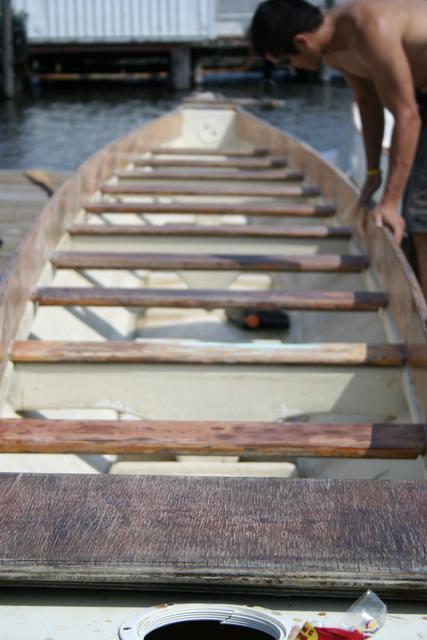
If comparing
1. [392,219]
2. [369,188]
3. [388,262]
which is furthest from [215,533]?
[369,188]

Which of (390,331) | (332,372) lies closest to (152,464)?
(332,372)

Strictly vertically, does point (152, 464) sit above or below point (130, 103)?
above

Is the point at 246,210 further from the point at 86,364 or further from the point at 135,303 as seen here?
the point at 86,364

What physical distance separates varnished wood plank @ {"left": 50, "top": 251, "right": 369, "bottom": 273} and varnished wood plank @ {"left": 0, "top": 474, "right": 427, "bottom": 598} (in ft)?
6.97

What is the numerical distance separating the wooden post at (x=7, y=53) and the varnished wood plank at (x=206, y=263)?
81.2ft

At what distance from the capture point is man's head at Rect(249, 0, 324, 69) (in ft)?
10.1

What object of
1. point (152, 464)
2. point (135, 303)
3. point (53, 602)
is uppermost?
point (53, 602)

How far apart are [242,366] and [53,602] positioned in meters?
1.46

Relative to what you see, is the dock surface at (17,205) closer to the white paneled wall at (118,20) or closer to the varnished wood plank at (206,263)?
the varnished wood plank at (206,263)

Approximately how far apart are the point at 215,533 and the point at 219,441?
794 millimetres

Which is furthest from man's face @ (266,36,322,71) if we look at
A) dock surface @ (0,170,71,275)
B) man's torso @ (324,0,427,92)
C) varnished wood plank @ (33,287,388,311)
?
dock surface @ (0,170,71,275)

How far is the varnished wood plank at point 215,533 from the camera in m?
1.34

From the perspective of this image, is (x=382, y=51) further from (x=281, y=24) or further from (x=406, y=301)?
(x=406, y=301)

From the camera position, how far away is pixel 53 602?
4.46 feet
